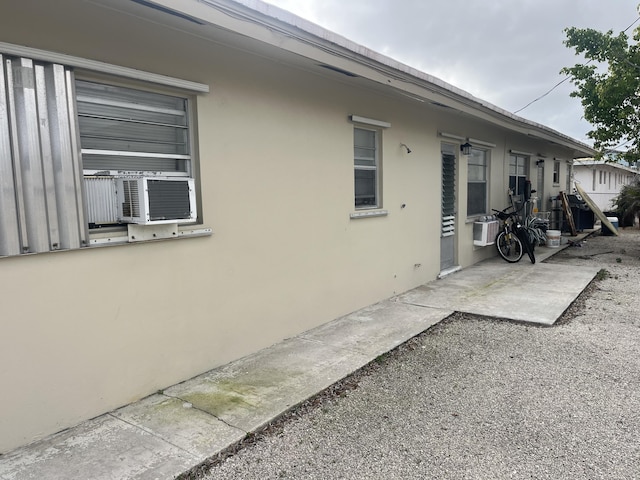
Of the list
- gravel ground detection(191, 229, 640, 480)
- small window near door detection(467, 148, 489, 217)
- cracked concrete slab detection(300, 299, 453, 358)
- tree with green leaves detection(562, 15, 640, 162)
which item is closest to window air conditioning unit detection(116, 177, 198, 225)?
gravel ground detection(191, 229, 640, 480)

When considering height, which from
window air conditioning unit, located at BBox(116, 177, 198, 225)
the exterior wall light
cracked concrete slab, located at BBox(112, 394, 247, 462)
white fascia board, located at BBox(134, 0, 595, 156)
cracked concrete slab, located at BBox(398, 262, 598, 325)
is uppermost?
white fascia board, located at BBox(134, 0, 595, 156)

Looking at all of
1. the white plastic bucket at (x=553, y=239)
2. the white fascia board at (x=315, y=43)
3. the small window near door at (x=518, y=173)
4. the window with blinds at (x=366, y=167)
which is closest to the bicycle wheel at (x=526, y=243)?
the small window near door at (x=518, y=173)

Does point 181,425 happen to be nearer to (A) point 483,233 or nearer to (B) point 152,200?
(B) point 152,200

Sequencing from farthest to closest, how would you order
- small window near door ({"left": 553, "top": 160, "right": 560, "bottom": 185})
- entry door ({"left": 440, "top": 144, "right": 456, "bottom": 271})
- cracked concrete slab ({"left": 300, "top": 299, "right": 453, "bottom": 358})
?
small window near door ({"left": 553, "top": 160, "right": 560, "bottom": 185}) → entry door ({"left": 440, "top": 144, "right": 456, "bottom": 271}) → cracked concrete slab ({"left": 300, "top": 299, "right": 453, "bottom": 358})

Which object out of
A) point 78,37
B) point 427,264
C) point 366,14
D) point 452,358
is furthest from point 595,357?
point 366,14

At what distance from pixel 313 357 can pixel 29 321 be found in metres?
2.21

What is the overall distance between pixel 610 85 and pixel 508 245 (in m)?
3.54

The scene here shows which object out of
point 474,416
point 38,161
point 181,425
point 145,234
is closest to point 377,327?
point 474,416

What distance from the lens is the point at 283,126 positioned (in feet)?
14.0

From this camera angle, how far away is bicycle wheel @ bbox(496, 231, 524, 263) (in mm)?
8742

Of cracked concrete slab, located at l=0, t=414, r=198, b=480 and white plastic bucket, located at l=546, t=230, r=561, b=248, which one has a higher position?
white plastic bucket, located at l=546, t=230, r=561, b=248

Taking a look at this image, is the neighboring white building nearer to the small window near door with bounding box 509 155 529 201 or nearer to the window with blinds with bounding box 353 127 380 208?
the small window near door with bounding box 509 155 529 201

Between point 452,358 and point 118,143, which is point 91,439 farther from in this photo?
point 452,358

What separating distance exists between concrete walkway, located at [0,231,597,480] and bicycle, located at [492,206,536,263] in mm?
2814
